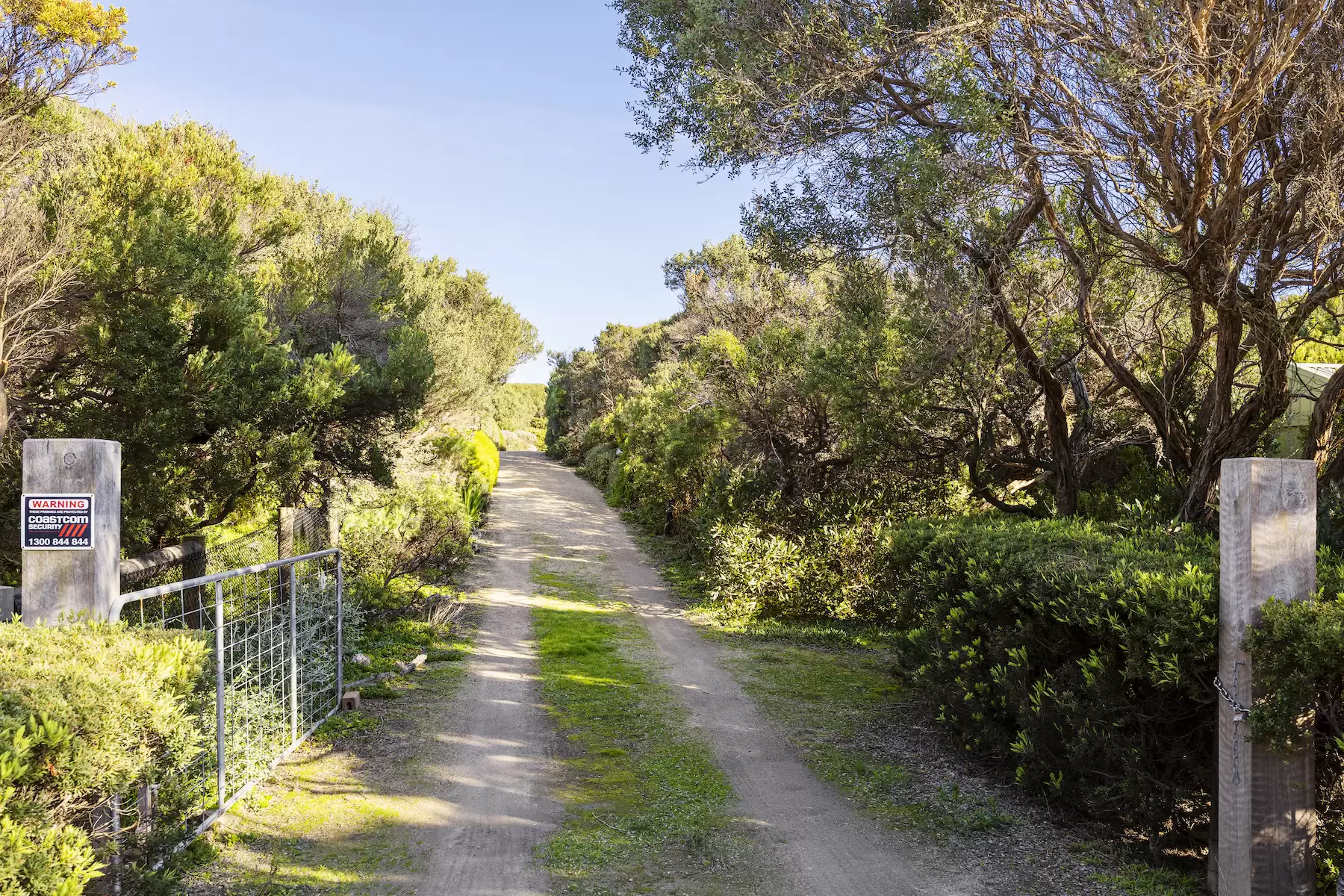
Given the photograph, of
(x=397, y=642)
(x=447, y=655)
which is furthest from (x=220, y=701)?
(x=397, y=642)

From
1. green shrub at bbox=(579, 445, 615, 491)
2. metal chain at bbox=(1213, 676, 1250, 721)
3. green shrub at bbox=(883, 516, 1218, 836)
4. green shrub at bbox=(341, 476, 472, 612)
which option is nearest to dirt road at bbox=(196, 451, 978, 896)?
green shrub at bbox=(883, 516, 1218, 836)

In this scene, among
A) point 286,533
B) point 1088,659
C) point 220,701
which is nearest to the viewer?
point 1088,659

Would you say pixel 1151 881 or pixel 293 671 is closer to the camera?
pixel 1151 881

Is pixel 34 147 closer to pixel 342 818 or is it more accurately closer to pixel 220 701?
pixel 220 701

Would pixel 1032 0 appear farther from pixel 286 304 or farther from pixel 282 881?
pixel 286 304

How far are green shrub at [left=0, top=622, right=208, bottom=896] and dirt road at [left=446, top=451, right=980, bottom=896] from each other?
1753 millimetres

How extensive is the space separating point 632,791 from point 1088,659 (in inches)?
121

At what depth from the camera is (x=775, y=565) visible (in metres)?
12.4

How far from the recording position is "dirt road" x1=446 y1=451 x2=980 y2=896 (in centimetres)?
445

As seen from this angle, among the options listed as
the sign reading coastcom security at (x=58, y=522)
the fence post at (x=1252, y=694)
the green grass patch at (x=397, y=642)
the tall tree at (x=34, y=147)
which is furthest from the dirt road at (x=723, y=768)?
the tall tree at (x=34, y=147)

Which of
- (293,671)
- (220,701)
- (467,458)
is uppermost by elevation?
(467,458)

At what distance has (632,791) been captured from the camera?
570cm

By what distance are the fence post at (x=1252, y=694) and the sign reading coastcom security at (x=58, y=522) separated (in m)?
5.36

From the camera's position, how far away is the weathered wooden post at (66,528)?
151 inches
